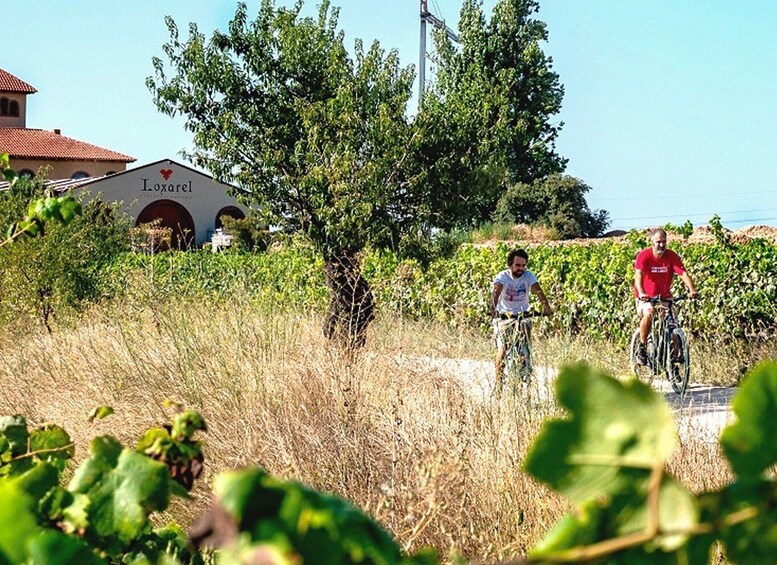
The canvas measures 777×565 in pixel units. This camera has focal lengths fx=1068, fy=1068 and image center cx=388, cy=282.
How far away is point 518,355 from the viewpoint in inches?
307

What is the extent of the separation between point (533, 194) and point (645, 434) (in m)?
38.4

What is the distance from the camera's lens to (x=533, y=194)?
38.5m

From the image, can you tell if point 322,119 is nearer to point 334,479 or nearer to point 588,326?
point 588,326

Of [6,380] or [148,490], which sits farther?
[6,380]

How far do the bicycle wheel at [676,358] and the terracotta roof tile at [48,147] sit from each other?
45292mm

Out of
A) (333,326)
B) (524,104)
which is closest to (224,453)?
(333,326)

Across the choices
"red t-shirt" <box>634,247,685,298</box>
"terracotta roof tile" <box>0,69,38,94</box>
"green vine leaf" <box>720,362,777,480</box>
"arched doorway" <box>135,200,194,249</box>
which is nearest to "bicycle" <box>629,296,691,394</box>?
"red t-shirt" <box>634,247,685,298</box>

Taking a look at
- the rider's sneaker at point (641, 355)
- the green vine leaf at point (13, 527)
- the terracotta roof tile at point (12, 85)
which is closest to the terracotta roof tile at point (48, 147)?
the terracotta roof tile at point (12, 85)

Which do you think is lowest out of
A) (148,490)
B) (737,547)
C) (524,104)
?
(148,490)

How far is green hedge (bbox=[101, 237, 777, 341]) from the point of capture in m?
13.6

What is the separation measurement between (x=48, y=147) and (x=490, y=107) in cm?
4639

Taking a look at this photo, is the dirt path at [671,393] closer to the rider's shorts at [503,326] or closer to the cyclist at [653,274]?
the rider's shorts at [503,326]

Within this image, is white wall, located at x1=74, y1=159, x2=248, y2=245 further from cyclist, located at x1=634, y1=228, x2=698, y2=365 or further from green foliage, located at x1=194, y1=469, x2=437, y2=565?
green foliage, located at x1=194, y1=469, x2=437, y2=565

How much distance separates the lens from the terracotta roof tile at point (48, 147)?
53469 mm
